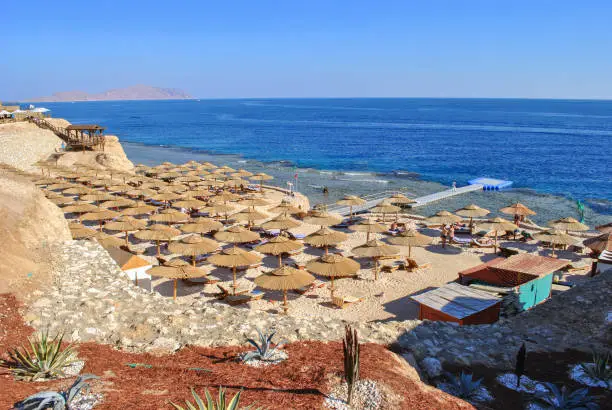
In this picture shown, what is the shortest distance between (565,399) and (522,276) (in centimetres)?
905

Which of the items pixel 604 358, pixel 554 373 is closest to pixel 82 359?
pixel 554 373

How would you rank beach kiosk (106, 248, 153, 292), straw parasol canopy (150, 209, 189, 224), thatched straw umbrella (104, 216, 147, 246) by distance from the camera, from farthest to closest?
straw parasol canopy (150, 209, 189, 224) < thatched straw umbrella (104, 216, 147, 246) < beach kiosk (106, 248, 153, 292)

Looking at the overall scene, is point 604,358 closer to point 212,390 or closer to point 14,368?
point 212,390

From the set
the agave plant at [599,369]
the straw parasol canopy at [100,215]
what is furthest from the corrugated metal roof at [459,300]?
the straw parasol canopy at [100,215]

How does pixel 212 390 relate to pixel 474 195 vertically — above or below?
above

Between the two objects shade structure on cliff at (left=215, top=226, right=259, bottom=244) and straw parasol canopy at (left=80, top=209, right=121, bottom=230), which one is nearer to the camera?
shade structure on cliff at (left=215, top=226, right=259, bottom=244)

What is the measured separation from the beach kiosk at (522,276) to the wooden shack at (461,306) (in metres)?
1.47

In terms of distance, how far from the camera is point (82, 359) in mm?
6539

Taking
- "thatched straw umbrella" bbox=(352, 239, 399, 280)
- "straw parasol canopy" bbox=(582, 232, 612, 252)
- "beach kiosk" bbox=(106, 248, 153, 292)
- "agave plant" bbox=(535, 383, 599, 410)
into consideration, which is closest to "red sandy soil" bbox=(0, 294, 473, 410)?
"agave plant" bbox=(535, 383, 599, 410)

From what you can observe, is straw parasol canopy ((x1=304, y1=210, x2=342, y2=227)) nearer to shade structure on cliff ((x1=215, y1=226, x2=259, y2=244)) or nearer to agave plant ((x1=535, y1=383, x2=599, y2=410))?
shade structure on cliff ((x1=215, y1=226, x2=259, y2=244))

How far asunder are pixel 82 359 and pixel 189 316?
2.12 m

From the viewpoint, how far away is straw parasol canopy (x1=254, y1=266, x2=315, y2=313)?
1379cm

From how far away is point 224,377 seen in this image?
20.4ft

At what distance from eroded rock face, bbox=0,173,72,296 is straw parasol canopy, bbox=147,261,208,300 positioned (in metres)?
2.92
